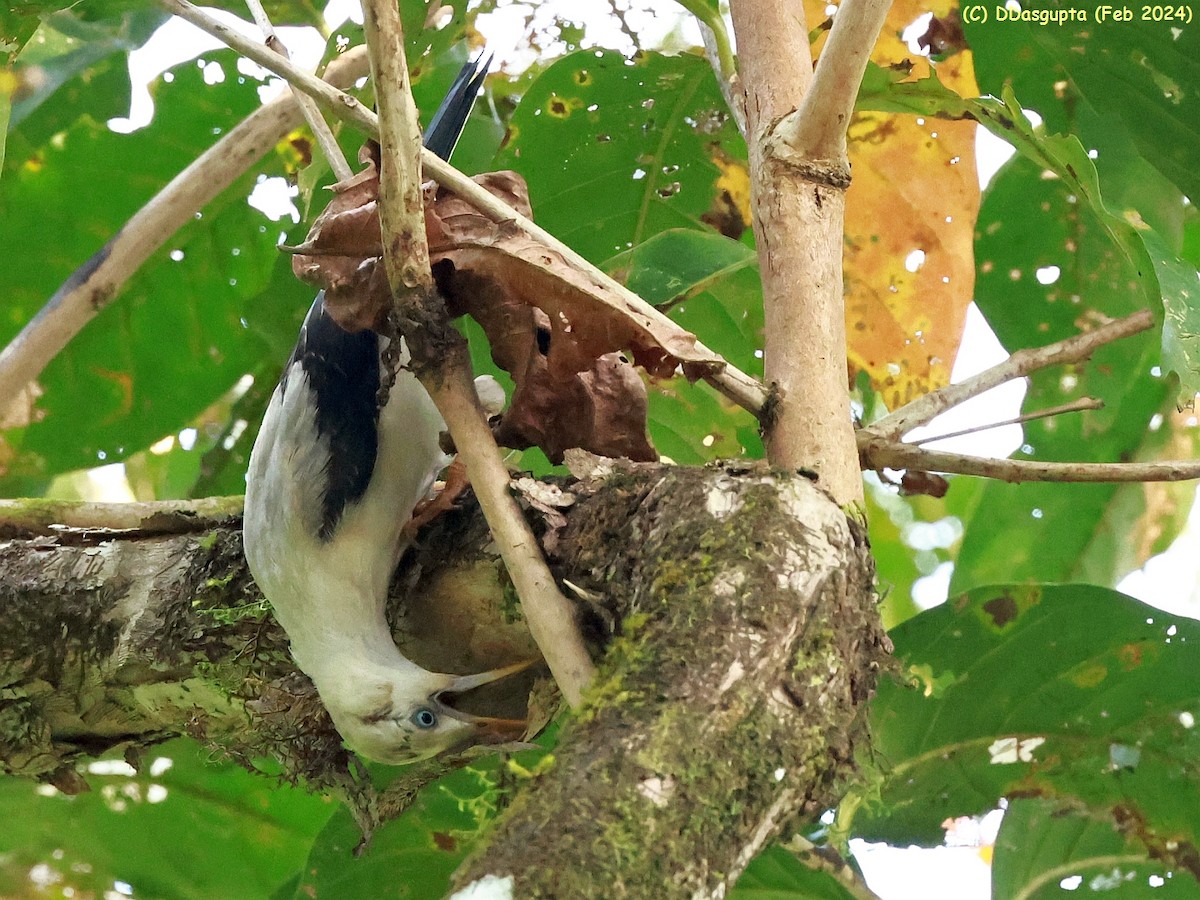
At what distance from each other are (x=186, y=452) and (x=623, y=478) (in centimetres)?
201

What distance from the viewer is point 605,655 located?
1.13 m

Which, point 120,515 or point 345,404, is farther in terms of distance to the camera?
point 120,515

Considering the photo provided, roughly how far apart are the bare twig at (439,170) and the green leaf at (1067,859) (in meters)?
1.13

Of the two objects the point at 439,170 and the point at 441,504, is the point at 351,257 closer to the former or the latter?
the point at 439,170

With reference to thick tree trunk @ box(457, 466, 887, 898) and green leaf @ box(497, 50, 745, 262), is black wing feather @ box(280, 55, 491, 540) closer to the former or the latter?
green leaf @ box(497, 50, 745, 262)

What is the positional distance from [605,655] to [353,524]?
73 centimetres

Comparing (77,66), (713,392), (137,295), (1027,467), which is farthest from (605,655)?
(77,66)

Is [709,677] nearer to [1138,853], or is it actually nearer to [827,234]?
[827,234]

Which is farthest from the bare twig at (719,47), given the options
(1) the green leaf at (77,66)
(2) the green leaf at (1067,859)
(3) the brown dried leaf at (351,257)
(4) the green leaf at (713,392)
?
(1) the green leaf at (77,66)

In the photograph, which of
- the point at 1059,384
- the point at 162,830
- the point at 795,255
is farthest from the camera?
the point at 162,830

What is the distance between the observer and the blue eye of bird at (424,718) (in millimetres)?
1619

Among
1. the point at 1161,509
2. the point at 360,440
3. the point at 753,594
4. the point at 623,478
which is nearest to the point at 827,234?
the point at 623,478

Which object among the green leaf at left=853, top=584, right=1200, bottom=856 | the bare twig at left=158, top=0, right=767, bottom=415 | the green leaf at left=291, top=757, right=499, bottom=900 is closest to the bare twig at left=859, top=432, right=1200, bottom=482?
the bare twig at left=158, top=0, right=767, bottom=415

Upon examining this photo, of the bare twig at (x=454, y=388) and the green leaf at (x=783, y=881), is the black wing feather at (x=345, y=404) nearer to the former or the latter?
the bare twig at (x=454, y=388)
